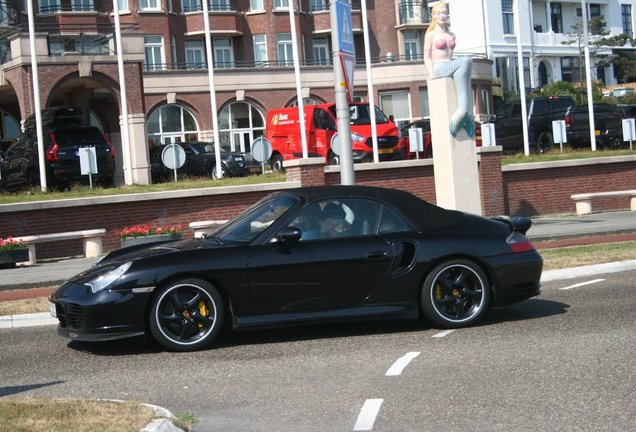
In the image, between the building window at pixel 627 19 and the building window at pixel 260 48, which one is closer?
the building window at pixel 260 48

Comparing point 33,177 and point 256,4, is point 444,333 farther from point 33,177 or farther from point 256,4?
point 256,4

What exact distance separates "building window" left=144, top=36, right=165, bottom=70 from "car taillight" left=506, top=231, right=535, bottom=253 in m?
38.9

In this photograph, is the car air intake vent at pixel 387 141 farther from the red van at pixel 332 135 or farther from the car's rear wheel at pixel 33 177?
the car's rear wheel at pixel 33 177

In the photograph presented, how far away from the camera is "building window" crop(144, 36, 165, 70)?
45.6 metres

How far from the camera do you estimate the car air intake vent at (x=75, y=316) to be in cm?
768

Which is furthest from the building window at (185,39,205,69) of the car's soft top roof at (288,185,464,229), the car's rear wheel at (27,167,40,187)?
the car's soft top roof at (288,185,464,229)

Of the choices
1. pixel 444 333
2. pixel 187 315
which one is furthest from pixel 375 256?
pixel 187 315

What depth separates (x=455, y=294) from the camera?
330 inches

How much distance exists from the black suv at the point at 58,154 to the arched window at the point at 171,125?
1828cm

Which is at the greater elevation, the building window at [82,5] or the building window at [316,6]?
the building window at [316,6]

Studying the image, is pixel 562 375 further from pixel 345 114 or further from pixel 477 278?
pixel 345 114

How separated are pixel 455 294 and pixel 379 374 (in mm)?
1830

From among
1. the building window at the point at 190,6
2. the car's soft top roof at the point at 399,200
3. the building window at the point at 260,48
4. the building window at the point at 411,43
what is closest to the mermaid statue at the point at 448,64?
the car's soft top roof at the point at 399,200

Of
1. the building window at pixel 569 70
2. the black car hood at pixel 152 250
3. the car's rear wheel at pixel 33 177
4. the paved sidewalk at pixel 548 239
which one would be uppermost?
the building window at pixel 569 70
